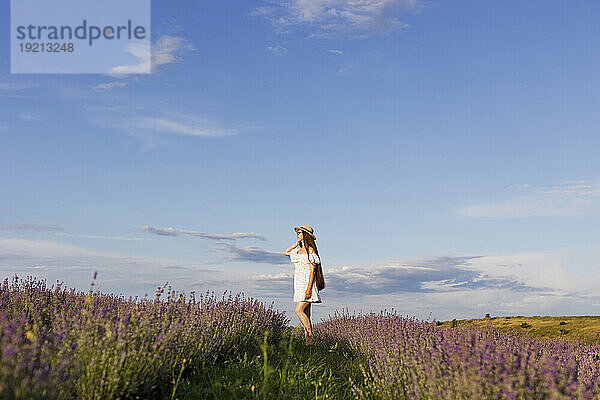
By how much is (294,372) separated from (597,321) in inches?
268

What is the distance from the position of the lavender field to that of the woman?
29.7 inches

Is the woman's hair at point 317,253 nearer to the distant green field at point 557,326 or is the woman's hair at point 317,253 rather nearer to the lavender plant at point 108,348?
the lavender plant at point 108,348

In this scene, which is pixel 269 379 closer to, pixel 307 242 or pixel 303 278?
pixel 303 278

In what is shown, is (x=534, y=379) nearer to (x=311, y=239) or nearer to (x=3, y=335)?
(x=3, y=335)

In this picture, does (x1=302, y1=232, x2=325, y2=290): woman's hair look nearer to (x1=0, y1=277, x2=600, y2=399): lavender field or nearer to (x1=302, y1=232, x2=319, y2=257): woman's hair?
(x1=302, y1=232, x2=319, y2=257): woman's hair

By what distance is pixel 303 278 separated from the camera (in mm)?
8078

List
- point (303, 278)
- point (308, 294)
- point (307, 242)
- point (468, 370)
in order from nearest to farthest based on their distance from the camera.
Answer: point (468, 370) < point (308, 294) < point (303, 278) < point (307, 242)

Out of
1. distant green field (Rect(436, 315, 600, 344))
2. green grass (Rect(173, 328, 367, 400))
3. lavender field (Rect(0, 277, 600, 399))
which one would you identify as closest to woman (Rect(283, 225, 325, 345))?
lavender field (Rect(0, 277, 600, 399))

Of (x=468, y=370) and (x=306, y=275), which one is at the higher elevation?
(x=306, y=275)

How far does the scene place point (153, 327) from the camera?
4535 mm

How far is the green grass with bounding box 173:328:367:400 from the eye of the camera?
4.54 metres

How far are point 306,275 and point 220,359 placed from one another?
99.1 inches

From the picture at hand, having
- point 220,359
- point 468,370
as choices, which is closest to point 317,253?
point 220,359

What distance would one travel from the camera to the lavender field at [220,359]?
3500 millimetres
